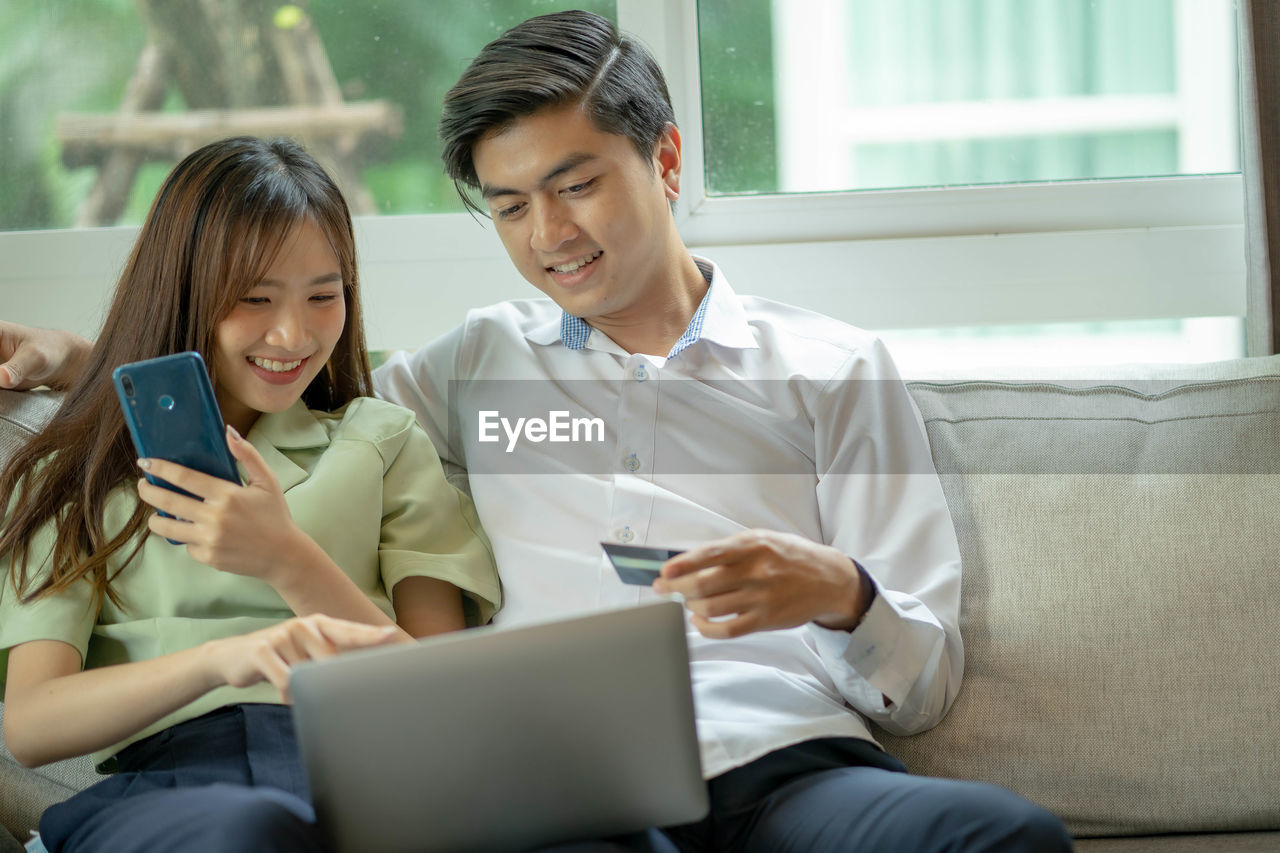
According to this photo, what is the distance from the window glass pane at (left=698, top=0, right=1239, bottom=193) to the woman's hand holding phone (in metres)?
1.18

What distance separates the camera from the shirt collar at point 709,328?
58.2 inches

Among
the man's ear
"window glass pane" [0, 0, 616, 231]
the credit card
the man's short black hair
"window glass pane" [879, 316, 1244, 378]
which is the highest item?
"window glass pane" [0, 0, 616, 231]

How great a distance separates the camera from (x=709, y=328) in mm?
1480

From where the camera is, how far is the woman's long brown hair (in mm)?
1241

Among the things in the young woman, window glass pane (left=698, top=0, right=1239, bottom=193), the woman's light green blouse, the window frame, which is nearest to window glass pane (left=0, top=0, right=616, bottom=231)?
the window frame

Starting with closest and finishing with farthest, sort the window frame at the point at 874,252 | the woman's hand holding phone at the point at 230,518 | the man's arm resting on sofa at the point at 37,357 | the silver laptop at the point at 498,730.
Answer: the silver laptop at the point at 498,730, the woman's hand holding phone at the point at 230,518, the man's arm resting on sofa at the point at 37,357, the window frame at the point at 874,252

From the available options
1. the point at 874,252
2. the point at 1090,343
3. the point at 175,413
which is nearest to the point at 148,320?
the point at 175,413

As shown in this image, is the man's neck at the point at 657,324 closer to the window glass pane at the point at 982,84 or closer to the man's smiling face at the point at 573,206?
the man's smiling face at the point at 573,206


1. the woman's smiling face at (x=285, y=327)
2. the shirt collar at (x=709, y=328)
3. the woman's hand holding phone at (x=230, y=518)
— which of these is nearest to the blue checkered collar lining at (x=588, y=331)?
the shirt collar at (x=709, y=328)

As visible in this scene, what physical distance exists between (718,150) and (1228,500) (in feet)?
3.34

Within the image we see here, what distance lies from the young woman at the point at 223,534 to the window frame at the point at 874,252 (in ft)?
1.94

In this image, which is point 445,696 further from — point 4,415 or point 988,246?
point 988,246

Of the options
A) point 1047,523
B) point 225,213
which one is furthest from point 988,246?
point 225,213

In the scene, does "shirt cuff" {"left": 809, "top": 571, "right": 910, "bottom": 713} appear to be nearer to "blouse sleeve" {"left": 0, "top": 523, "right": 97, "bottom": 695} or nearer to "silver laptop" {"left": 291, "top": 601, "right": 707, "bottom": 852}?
"silver laptop" {"left": 291, "top": 601, "right": 707, "bottom": 852}
